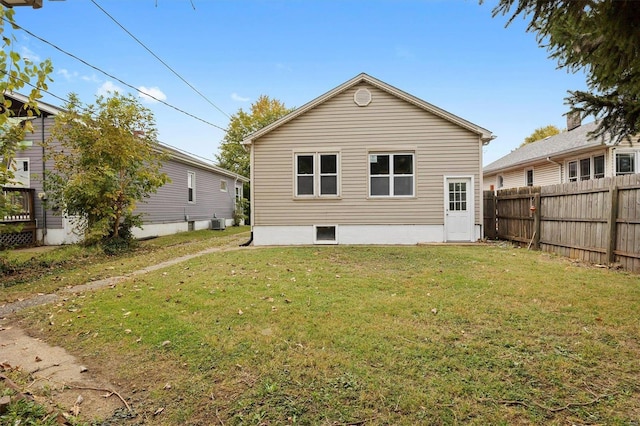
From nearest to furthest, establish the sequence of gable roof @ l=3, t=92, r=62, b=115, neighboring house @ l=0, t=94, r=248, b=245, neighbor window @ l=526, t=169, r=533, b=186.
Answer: gable roof @ l=3, t=92, r=62, b=115, neighboring house @ l=0, t=94, r=248, b=245, neighbor window @ l=526, t=169, r=533, b=186

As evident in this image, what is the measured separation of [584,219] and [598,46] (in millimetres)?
6226

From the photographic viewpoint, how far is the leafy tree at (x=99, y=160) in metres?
10.0

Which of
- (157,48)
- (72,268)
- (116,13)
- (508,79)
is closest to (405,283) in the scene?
(72,268)

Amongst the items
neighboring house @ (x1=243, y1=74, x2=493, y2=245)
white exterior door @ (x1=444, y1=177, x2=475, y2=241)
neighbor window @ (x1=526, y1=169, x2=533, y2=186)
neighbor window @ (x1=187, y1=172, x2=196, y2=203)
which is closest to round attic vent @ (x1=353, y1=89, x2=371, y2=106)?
neighboring house @ (x1=243, y1=74, x2=493, y2=245)

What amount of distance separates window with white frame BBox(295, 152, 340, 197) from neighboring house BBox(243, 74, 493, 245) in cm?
4

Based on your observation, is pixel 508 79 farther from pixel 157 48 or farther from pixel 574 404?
pixel 574 404

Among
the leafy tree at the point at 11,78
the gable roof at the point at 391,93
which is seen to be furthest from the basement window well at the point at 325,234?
the leafy tree at the point at 11,78

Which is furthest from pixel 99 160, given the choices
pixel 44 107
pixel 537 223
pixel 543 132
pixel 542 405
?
pixel 543 132

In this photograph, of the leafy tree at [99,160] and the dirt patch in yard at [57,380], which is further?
the leafy tree at [99,160]

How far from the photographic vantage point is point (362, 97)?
453 inches

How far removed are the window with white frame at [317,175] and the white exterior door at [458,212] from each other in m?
3.90

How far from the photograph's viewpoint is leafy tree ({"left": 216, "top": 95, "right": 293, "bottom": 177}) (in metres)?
34.5

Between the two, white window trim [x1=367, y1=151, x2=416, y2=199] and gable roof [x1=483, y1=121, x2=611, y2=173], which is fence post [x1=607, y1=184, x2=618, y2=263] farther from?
gable roof [x1=483, y1=121, x2=611, y2=173]

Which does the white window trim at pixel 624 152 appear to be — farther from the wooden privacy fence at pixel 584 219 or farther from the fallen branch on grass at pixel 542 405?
the fallen branch on grass at pixel 542 405
